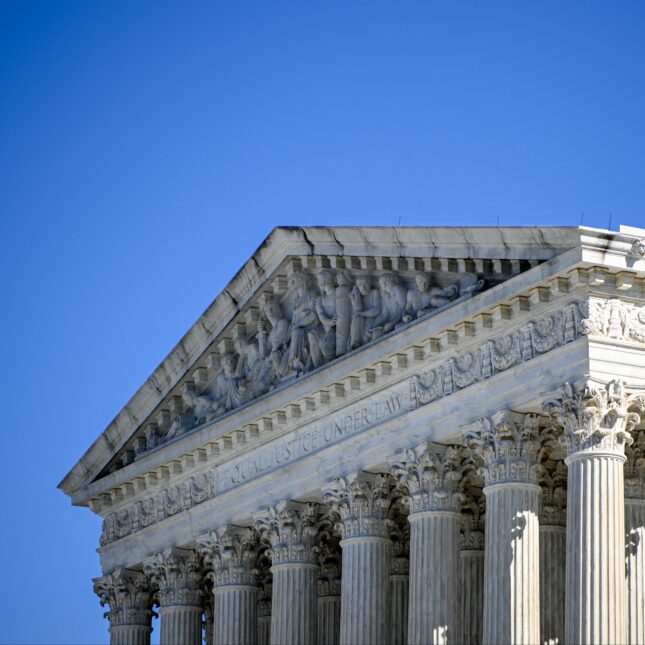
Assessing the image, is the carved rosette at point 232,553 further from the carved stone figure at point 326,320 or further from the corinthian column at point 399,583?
the carved stone figure at point 326,320

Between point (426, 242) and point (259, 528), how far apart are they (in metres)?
12.4

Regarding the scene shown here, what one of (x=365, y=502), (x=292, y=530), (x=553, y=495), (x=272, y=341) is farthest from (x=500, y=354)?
(x=272, y=341)

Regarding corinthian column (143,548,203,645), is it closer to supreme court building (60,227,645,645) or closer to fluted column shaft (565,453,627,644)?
supreme court building (60,227,645,645)

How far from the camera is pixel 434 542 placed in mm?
58250

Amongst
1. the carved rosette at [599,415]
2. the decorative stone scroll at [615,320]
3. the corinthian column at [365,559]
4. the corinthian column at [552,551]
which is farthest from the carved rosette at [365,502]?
the decorative stone scroll at [615,320]

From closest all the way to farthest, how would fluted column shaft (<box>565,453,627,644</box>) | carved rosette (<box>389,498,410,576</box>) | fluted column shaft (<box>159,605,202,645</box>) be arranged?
1. fluted column shaft (<box>565,453,627,644</box>)
2. carved rosette (<box>389,498,410,576</box>)
3. fluted column shaft (<box>159,605,202,645</box>)

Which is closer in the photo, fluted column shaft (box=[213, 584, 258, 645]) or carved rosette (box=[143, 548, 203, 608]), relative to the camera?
fluted column shaft (box=[213, 584, 258, 645])

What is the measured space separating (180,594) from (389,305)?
1631 cm

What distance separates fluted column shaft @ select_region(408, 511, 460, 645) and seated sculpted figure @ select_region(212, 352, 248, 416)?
11.2 meters

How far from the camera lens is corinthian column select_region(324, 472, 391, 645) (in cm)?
6116

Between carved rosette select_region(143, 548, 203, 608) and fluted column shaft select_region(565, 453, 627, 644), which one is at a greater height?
carved rosette select_region(143, 548, 203, 608)

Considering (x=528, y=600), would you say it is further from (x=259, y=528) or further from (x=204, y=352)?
(x=204, y=352)

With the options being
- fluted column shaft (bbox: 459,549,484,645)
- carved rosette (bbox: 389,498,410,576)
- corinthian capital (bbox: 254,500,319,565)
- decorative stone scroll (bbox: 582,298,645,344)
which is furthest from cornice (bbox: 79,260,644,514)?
fluted column shaft (bbox: 459,549,484,645)

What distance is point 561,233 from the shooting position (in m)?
53.4
